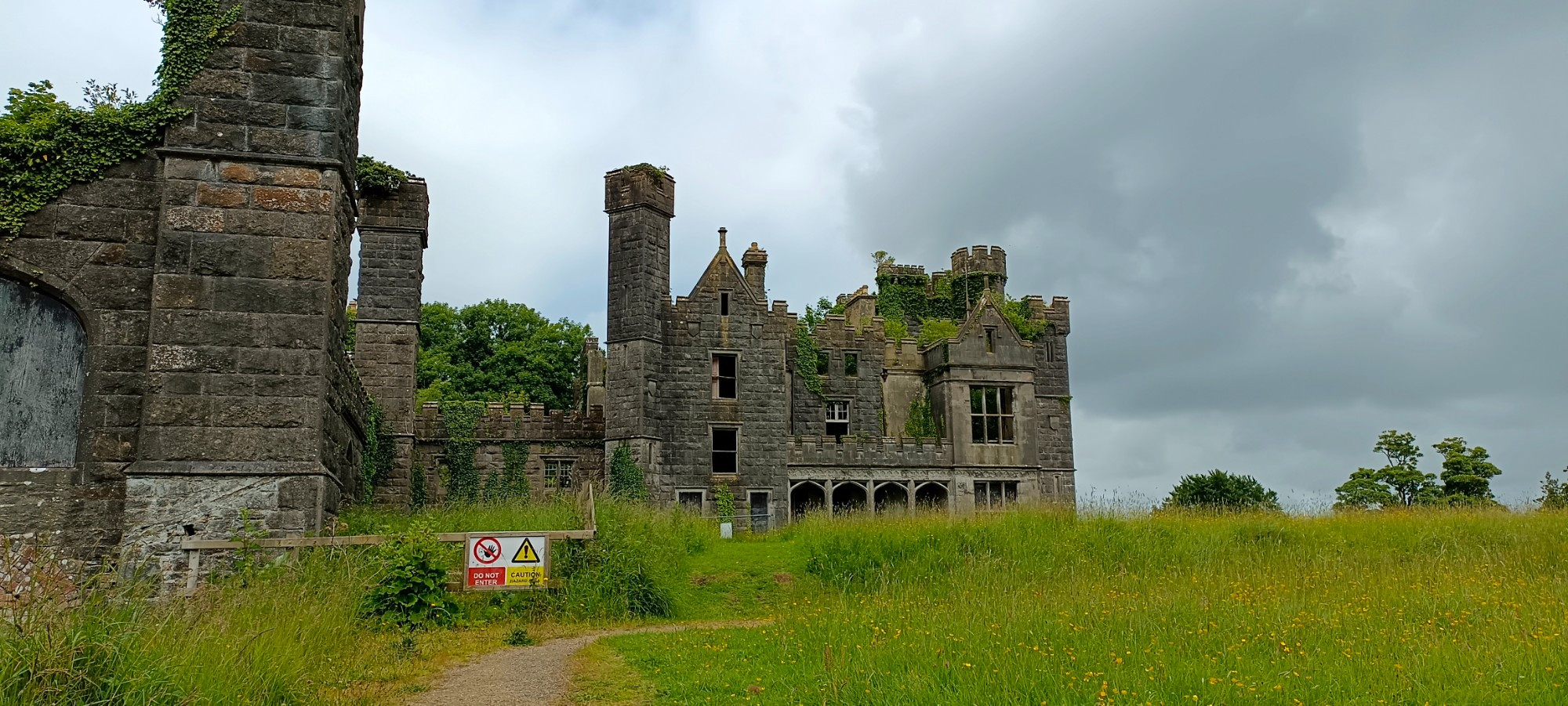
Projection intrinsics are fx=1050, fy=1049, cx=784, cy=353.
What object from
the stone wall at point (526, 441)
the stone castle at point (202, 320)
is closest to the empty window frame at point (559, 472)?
the stone wall at point (526, 441)

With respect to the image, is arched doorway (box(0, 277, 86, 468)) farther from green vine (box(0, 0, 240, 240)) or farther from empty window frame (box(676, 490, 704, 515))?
empty window frame (box(676, 490, 704, 515))

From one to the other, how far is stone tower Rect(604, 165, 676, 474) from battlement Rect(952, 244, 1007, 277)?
14561 mm

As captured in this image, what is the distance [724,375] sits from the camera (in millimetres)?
27203

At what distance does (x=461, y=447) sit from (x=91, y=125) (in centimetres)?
1602

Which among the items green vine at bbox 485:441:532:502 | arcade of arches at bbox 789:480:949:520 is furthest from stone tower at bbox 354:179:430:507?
arcade of arches at bbox 789:480:949:520

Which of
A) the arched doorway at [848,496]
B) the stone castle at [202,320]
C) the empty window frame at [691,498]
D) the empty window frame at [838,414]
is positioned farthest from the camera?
the empty window frame at [838,414]

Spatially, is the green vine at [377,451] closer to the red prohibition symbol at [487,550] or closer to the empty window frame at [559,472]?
the empty window frame at [559,472]

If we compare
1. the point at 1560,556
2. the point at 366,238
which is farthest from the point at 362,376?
the point at 1560,556

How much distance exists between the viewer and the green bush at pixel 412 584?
405 inches

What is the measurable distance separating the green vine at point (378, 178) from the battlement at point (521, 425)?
6505 mm

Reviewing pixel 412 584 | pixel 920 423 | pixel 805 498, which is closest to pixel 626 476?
pixel 805 498

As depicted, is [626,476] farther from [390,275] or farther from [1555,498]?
[1555,498]

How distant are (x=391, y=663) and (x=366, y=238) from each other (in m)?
14.5

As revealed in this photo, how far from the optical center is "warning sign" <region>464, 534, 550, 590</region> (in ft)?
35.3
